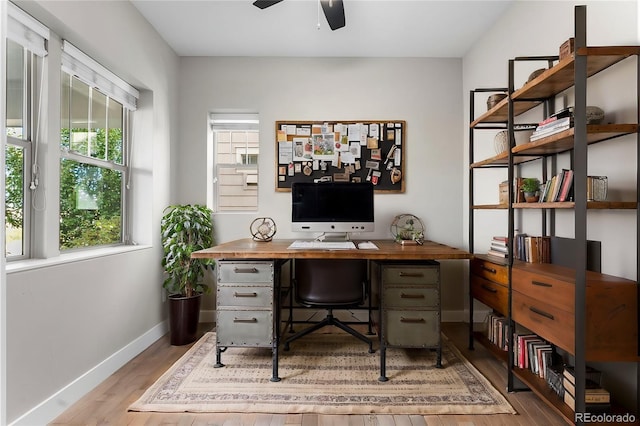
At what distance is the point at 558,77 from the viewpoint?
180cm

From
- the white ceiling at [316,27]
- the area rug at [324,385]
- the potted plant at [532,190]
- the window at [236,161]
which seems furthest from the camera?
the window at [236,161]

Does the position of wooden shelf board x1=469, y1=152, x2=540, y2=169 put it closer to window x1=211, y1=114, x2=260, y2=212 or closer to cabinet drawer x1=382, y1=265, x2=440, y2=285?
cabinet drawer x1=382, y1=265, x2=440, y2=285

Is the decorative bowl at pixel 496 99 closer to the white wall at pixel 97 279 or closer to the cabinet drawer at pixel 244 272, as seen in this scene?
the cabinet drawer at pixel 244 272

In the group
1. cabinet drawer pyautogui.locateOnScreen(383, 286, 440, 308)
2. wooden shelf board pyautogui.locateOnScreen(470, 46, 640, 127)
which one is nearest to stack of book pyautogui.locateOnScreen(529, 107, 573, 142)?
wooden shelf board pyautogui.locateOnScreen(470, 46, 640, 127)

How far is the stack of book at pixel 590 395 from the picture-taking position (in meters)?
1.61

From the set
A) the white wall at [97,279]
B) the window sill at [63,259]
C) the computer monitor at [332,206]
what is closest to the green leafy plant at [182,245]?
the white wall at [97,279]

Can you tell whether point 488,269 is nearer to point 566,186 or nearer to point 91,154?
point 566,186

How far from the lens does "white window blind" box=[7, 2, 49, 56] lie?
1714mm

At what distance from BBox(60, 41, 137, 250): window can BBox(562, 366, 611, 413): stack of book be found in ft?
9.51

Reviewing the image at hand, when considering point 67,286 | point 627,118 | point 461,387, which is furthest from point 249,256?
point 627,118

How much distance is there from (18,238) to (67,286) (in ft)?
1.15

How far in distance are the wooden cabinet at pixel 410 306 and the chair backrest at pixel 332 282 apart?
0.87ft

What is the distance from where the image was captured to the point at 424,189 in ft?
11.2

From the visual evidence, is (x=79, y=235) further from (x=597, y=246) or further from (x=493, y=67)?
(x=493, y=67)
